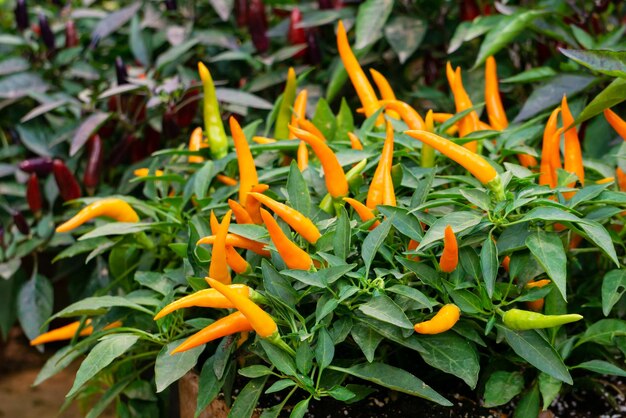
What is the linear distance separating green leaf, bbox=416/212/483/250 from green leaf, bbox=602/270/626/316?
0.69 ft

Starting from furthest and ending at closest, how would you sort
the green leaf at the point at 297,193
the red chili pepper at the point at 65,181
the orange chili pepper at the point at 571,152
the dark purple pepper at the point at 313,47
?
the dark purple pepper at the point at 313,47
the red chili pepper at the point at 65,181
the orange chili pepper at the point at 571,152
the green leaf at the point at 297,193

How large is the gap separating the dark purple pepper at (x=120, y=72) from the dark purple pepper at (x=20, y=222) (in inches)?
14.6

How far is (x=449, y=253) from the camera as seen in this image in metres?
1.05

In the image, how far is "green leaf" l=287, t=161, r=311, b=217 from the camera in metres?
1.18

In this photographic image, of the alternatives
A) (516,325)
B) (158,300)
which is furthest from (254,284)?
(516,325)

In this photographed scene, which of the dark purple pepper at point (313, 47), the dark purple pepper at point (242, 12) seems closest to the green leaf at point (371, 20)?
the dark purple pepper at point (313, 47)

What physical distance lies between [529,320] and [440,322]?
11 cm

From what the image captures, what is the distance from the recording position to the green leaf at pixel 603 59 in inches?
46.8

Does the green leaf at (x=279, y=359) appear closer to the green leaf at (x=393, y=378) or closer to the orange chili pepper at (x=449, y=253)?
the green leaf at (x=393, y=378)

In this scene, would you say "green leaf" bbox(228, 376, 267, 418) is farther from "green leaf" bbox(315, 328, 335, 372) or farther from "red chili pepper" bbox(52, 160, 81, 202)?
"red chili pepper" bbox(52, 160, 81, 202)

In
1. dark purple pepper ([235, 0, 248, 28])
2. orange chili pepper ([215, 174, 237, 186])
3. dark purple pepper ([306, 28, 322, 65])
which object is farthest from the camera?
dark purple pepper ([235, 0, 248, 28])

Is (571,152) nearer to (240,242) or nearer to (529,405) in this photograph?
(529,405)

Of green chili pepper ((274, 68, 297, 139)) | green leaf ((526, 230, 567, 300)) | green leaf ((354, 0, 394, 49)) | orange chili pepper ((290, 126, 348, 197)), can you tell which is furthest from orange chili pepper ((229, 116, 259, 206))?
green leaf ((354, 0, 394, 49))

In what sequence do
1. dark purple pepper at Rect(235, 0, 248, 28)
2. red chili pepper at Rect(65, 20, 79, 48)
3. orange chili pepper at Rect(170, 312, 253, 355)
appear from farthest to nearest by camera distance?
1. red chili pepper at Rect(65, 20, 79, 48)
2. dark purple pepper at Rect(235, 0, 248, 28)
3. orange chili pepper at Rect(170, 312, 253, 355)
